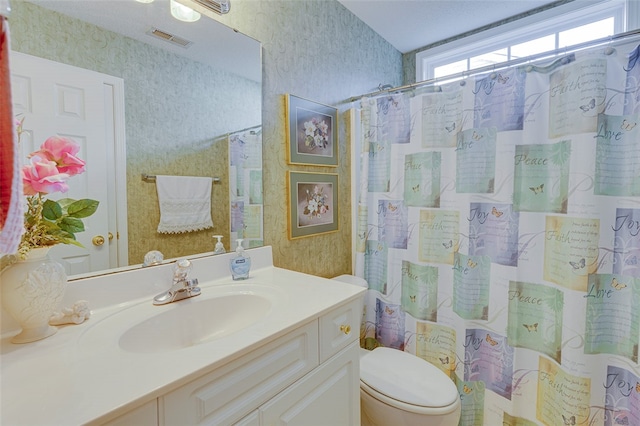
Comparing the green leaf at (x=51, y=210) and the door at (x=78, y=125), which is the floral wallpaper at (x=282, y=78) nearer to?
the door at (x=78, y=125)

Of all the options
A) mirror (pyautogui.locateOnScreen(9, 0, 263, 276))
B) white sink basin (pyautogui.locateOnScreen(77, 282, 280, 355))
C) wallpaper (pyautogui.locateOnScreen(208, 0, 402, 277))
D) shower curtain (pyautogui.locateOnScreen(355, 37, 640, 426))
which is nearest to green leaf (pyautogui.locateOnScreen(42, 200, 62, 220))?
mirror (pyautogui.locateOnScreen(9, 0, 263, 276))

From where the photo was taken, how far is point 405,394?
48.3 inches

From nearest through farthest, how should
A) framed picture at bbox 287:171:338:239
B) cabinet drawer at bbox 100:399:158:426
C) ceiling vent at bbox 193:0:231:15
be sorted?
1. cabinet drawer at bbox 100:399:158:426
2. ceiling vent at bbox 193:0:231:15
3. framed picture at bbox 287:171:338:239

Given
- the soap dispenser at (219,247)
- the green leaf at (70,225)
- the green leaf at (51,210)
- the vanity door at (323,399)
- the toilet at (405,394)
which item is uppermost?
the green leaf at (51,210)

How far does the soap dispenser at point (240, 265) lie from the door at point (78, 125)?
1.35 feet

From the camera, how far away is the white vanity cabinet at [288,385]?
A: 63 centimetres

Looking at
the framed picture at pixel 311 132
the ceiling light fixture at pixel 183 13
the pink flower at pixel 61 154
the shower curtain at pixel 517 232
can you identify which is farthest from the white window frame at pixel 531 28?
the pink flower at pixel 61 154

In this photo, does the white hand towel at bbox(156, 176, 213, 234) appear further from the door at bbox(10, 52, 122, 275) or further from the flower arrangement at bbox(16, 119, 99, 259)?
the flower arrangement at bbox(16, 119, 99, 259)

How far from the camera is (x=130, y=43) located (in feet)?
3.24

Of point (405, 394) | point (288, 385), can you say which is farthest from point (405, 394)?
point (288, 385)

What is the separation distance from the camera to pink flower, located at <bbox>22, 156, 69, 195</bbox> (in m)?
0.69

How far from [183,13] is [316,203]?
1.02 metres

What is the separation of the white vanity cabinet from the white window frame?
2.13m

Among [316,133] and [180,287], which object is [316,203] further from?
[180,287]
